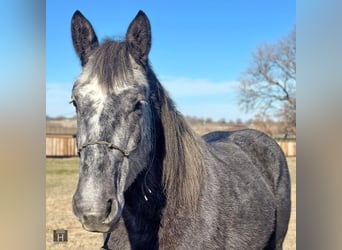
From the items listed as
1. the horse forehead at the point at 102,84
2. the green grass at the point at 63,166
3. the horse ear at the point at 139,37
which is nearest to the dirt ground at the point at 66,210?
the green grass at the point at 63,166

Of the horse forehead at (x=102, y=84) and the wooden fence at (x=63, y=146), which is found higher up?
the horse forehead at (x=102, y=84)

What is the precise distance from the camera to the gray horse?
1.20m

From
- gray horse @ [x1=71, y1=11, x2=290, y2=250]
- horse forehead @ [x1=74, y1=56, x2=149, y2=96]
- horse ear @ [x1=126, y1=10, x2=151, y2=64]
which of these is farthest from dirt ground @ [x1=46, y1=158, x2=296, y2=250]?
horse ear @ [x1=126, y1=10, x2=151, y2=64]

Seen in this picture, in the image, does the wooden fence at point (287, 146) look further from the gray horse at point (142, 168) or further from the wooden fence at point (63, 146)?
the wooden fence at point (63, 146)

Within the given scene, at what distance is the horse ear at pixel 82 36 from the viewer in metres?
1.44

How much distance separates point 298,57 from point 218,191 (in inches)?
26.6

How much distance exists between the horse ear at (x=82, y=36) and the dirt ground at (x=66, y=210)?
112 cm

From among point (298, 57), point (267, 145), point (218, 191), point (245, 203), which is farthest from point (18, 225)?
point (267, 145)

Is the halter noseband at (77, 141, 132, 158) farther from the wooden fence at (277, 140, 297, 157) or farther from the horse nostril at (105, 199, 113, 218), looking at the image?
the wooden fence at (277, 140, 297, 157)

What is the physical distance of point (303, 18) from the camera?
4.69ft

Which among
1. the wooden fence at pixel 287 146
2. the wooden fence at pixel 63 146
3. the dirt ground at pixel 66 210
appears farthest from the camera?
the wooden fence at pixel 63 146

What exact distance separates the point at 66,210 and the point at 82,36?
7.84 feet

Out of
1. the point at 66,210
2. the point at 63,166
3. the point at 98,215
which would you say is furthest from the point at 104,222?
the point at 63,166

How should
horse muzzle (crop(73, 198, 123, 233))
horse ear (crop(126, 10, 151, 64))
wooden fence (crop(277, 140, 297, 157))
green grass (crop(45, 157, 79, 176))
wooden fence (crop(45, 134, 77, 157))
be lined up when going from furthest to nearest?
wooden fence (crop(45, 134, 77, 157)) → green grass (crop(45, 157, 79, 176)) → wooden fence (crop(277, 140, 297, 157)) → horse ear (crop(126, 10, 151, 64)) → horse muzzle (crop(73, 198, 123, 233))
